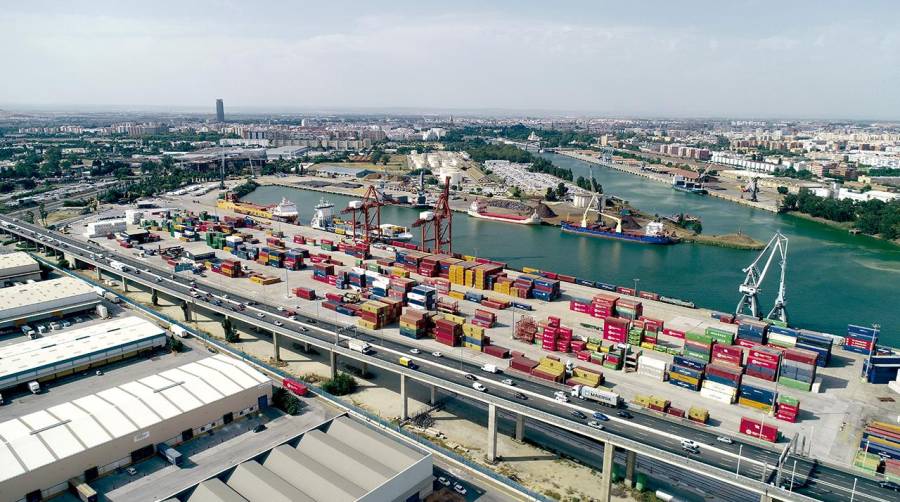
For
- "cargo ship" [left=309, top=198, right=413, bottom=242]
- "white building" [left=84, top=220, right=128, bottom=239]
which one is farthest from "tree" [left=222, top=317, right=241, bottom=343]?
"white building" [left=84, top=220, right=128, bottom=239]

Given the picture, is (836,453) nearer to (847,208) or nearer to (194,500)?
(194,500)

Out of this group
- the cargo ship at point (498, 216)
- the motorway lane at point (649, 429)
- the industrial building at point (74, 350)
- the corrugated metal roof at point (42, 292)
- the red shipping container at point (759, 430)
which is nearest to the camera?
the motorway lane at point (649, 429)

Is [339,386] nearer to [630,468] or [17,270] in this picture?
[630,468]

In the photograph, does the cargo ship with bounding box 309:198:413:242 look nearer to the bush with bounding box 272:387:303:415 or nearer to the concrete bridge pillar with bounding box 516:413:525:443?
the bush with bounding box 272:387:303:415

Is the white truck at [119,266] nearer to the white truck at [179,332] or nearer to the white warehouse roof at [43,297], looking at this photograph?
the white warehouse roof at [43,297]

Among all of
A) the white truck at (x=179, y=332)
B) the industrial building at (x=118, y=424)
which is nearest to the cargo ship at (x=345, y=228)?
the white truck at (x=179, y=332)

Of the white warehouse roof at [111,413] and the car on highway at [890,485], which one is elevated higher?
the white warehouse roof at [111,413]

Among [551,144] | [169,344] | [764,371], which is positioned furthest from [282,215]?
[551,144]
